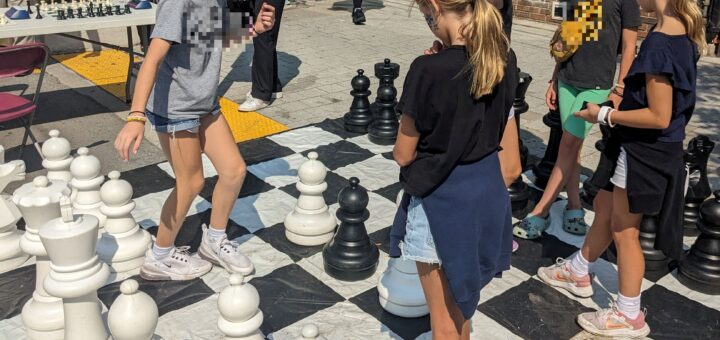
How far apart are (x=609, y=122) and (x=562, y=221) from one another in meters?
1.25

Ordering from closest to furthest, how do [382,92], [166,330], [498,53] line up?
[498,53]
[166,330]
[382,92]

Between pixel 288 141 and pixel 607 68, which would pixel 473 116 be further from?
pixel 288 141

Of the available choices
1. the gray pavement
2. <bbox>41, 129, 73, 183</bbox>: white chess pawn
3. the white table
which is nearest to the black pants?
the gray pavement

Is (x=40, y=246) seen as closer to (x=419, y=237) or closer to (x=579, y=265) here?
(x=419, y=237)

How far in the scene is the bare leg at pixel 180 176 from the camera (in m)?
2.83

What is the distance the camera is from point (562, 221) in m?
3.67

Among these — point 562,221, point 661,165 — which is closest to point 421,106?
point 661,165

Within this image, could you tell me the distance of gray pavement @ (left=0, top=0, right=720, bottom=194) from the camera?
504 cm

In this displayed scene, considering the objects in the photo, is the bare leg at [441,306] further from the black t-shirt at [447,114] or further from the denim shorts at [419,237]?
the black t-shirt at [447,114]

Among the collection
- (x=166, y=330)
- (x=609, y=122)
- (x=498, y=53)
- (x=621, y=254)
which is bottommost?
(x=166, y=330)

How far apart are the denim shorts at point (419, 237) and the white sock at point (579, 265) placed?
A: 3.98 ft

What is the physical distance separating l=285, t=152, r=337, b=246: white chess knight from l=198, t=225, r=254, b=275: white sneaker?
0.34m

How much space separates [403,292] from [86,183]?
1.72m

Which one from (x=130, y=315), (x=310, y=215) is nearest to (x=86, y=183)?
(x=310, y=215)
